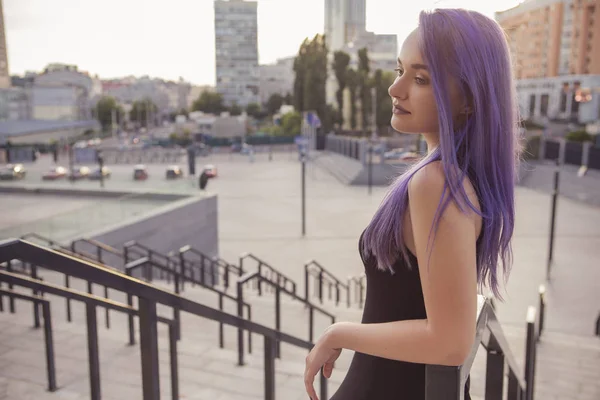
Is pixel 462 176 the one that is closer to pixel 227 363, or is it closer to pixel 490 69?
pixel 490 69

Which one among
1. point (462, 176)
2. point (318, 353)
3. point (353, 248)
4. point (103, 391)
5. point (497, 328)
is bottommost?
point (353, 248)

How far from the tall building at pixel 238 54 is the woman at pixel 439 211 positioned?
133 meters

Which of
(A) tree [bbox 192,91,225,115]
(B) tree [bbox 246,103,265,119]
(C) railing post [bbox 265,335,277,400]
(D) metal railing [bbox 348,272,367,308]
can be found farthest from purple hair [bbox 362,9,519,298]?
(B) tree [bbox 246,103,265,119]

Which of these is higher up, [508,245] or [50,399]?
[508,245]

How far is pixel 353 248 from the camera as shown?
17.0m

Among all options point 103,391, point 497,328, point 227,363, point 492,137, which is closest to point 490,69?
point 492,137

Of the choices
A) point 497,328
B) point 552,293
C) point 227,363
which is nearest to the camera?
point 497,328

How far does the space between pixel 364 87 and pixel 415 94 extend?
5009 cm

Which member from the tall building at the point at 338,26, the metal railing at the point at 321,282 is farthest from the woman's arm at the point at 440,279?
the tall building at the point at 338,26

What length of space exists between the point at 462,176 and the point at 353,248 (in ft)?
52.2

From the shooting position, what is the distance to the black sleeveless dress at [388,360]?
142 centimetres

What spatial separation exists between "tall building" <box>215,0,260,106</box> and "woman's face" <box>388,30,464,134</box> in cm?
13343

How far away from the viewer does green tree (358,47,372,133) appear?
50094mm

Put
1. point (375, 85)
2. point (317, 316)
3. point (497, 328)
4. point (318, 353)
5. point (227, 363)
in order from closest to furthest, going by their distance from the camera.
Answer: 1. point (318, 353)
2. point (497, 328)
3. point (227, 363)
4. point (317, 316)
5. point (375, 85)
